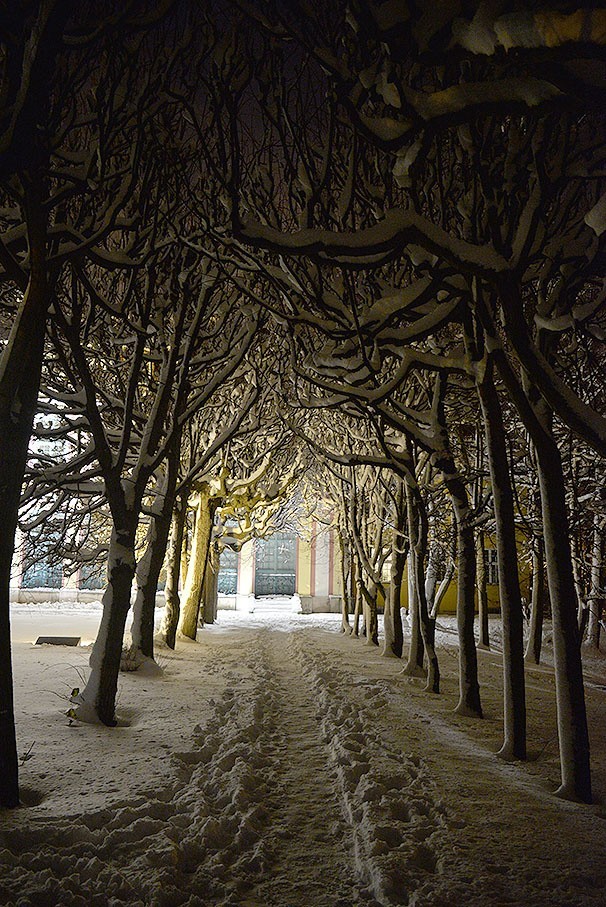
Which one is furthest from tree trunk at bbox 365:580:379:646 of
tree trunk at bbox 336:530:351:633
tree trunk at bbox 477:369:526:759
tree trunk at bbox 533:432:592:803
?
tree trunk at bbox 533:432:592:803

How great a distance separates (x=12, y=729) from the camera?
370cm

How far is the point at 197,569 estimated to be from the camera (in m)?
14.3

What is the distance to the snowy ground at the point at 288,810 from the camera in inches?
112

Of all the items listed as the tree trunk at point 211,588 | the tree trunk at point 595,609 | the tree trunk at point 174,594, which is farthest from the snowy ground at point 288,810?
the tree trunk at point 211,588

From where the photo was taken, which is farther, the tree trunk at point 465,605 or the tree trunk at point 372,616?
the tree trunk at point 372,616

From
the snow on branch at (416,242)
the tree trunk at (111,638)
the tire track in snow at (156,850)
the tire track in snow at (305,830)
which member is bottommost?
the tire track in snow at (305,830)

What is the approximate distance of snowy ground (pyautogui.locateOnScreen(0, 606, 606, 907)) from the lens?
2855mm

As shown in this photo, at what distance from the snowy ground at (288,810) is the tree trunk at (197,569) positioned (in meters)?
6.79

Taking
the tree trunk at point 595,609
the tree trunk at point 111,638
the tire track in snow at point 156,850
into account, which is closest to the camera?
the tire track in snow at point 156,850

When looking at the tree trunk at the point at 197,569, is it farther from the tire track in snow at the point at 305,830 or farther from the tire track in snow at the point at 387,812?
the tire track in snow at the point at 387,812

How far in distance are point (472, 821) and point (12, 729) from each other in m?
3.09

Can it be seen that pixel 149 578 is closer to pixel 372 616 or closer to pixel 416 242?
pixel 372 616

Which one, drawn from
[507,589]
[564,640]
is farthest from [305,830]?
[507,589]

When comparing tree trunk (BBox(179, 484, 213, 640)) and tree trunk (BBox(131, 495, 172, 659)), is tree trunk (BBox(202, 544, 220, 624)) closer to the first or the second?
tree trunk (BBox(179, 484, 213, 640))
